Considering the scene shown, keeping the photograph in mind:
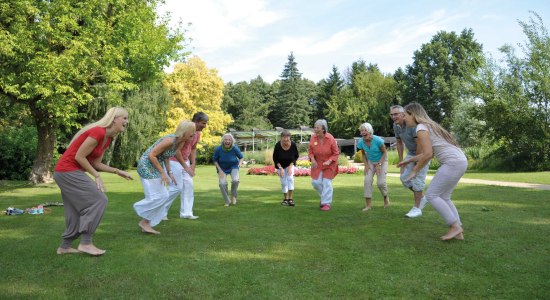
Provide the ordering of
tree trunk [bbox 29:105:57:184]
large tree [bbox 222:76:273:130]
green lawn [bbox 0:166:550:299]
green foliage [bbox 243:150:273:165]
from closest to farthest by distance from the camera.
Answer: green lawn [bbox 0:166:550:299], tree trunk [bbox 29:105:57:184], green foliage [bbox 243:150:273:165], large tree [bbox 222:76:273:130]

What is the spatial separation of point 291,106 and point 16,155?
58813mm

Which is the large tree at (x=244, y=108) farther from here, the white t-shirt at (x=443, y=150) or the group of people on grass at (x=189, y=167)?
the white t-shirt at (x=443, y=150)

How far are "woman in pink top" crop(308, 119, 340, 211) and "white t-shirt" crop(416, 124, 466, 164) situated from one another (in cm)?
337

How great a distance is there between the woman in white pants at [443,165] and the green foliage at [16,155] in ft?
71.5

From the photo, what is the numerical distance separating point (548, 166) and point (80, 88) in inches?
949

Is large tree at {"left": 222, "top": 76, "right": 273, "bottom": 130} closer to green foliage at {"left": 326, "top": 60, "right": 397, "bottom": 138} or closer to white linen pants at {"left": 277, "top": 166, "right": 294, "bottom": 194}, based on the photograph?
green foliage at {"left": 326, "top": 60, "right": 397, "bottom": 138}

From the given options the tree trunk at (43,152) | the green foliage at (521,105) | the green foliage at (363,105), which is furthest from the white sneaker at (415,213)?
the green foliage at (363,105)

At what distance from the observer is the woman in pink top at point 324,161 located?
31.0 feet

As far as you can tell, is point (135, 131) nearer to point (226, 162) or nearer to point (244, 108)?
point (226, 162)

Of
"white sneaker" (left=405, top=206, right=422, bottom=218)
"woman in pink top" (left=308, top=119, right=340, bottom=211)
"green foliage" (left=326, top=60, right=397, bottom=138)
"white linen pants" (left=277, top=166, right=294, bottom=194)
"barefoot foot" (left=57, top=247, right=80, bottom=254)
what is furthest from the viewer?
"green foliage" (left=326, top=60, right=397, bottom=138)

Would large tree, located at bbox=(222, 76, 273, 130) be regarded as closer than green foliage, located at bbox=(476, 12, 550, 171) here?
No

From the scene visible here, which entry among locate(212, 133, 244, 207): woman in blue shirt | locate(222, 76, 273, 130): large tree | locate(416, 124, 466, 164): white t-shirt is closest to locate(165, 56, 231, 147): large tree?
locate(222, 76, 273, 130): large tree

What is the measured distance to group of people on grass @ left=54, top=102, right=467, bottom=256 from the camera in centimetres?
531

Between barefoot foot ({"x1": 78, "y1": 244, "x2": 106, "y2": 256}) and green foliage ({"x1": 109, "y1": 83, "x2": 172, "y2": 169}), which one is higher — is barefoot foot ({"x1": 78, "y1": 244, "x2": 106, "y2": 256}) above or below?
below
